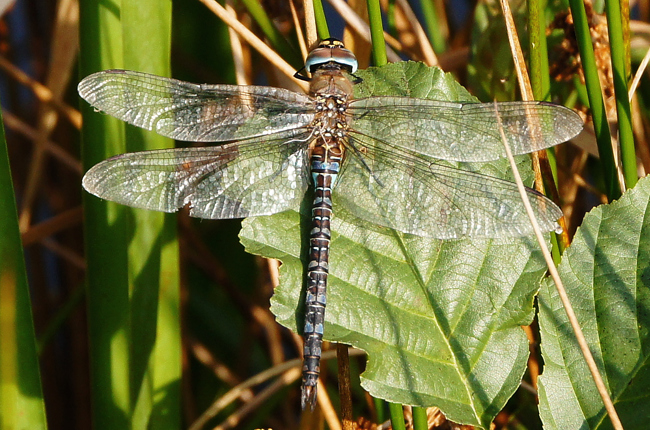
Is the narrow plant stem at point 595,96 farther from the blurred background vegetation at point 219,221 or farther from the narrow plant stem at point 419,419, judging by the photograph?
the narrow plant stem at point 419,419

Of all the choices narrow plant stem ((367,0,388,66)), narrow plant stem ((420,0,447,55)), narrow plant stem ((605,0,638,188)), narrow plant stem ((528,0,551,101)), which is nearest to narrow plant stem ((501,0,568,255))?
narrow plant stem ((528,0,551,101))

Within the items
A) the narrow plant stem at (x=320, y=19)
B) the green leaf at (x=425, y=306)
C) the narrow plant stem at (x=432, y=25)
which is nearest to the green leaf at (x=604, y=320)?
the green leaf at (x=425, y=306)

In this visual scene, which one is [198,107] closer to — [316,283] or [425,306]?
[316,283]

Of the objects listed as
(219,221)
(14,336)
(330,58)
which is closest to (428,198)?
(330,58)

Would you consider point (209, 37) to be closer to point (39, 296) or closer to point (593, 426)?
point (39, 296)

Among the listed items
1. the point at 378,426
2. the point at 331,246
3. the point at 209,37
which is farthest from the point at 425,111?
the point at 209,37

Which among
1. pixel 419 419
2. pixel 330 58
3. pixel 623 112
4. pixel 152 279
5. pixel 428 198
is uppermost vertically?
pixel 330 58

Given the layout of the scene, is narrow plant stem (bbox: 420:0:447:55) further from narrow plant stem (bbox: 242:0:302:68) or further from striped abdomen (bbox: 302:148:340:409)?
striped abdomen (bbox: 302:148:340:409)
